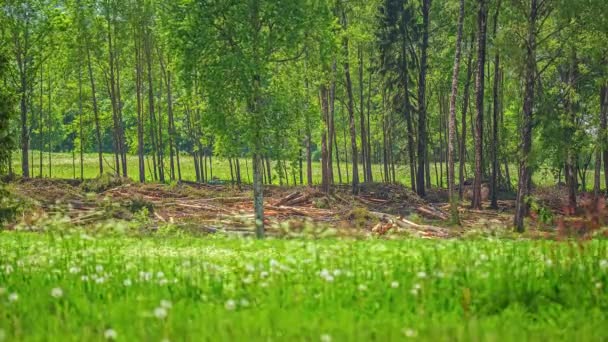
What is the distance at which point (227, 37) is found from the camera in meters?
21.4

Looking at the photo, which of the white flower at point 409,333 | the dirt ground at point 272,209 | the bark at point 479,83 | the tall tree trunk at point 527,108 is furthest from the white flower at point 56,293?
the bark at point 479,83

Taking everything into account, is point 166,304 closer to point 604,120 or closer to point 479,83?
point 479,83

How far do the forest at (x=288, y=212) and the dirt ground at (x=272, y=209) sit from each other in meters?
0.18

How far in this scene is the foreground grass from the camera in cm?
607

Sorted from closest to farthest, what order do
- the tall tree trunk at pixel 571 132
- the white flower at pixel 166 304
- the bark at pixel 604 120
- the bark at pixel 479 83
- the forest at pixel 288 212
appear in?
the white flower at pixel 166 304 → the forest at pixel 288 212 → the tall tree trunk at pixel 571 132 → the bark at pixel 604 120 → the bark at pixel 479 83

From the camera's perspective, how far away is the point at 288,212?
3011 centimetres

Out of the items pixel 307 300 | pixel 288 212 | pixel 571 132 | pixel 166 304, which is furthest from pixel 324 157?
pixel 166 304

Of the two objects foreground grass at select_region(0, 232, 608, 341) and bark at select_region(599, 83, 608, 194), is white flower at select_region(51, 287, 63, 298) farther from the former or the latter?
bark at select_region(599, 83, 608, 194)

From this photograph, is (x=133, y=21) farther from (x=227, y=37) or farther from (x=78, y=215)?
(x=227, y=37)

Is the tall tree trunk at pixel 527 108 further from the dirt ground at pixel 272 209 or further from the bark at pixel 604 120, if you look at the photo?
the bark at pixel 604 120

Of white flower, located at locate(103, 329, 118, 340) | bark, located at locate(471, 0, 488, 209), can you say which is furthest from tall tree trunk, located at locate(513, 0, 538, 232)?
white flower, located at locate(103, 329, 118, 340)

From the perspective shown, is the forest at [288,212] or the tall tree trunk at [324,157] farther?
the tall tree trunk at [324,157]

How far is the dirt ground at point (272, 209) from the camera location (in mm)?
24438

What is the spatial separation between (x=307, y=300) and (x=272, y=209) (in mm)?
23560
